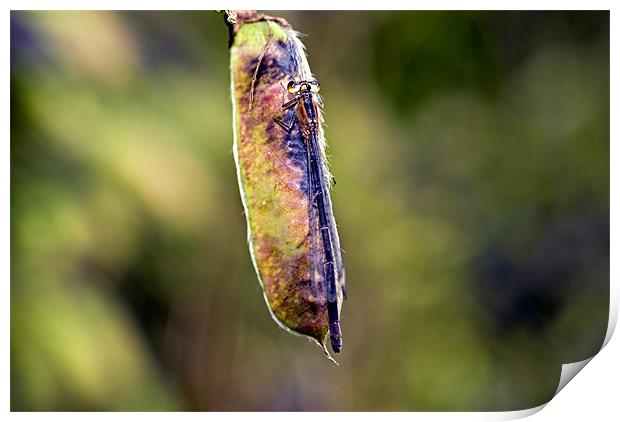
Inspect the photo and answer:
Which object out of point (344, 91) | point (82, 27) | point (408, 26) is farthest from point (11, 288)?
point (408, 26)

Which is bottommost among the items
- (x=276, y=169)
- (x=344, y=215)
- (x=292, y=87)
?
(x=344, y=215)

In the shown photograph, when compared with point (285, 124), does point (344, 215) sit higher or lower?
lower

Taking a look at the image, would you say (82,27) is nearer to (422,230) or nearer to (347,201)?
(347,201)

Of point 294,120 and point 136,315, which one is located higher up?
point 294,120

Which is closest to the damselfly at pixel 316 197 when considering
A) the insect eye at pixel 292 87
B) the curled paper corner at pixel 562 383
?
the insect eye at pixel 292 87

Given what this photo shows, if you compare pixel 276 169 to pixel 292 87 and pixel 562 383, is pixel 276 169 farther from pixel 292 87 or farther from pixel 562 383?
pixel 562 383

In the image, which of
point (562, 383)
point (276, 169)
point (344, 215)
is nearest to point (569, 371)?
point (562, 383)
